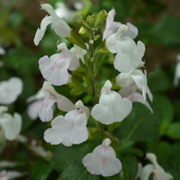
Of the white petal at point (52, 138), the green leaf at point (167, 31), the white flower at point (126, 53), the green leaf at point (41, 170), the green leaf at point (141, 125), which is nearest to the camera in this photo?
the white flower at point (126, 53)

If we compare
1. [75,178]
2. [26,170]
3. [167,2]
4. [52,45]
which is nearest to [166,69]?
[167,2]

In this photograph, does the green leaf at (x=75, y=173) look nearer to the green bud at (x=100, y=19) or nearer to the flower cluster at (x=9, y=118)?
the flower cluster at (x=9, y=118)

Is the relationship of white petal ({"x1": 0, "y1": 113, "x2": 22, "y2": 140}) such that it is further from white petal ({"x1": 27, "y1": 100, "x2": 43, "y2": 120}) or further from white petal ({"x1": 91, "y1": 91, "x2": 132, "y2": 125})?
white petal ({"x1": 91, "y1": 91, "x2": 132, "y2": 125})

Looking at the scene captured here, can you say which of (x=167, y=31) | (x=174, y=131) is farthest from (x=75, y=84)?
(x=167, y=31)

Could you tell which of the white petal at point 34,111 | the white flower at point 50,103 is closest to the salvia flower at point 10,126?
the white petal at point 34,111

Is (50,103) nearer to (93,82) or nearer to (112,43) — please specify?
(93,82)

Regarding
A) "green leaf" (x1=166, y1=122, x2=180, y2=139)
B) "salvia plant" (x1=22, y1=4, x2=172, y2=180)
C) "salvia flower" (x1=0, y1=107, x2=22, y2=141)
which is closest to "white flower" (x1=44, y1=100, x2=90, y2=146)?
"salvia plant" (x1=22, y1=4, x2=172, y2=180)
